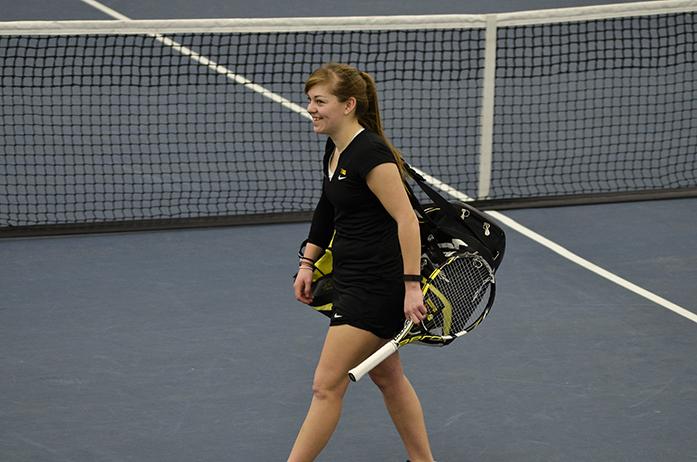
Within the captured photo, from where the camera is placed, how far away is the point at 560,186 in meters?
9.82

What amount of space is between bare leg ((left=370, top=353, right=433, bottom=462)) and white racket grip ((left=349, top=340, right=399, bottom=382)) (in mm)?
341

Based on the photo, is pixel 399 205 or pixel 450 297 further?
pixel 450 297

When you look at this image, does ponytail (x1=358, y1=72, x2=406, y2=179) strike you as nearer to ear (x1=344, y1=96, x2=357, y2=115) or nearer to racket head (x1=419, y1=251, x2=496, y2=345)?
ear (x1=344, y1=96, x2=357, y2=115)

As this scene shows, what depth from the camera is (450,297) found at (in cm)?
493

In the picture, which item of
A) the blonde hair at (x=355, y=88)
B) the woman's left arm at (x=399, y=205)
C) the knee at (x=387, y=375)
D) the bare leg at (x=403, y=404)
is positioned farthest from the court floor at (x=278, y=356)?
the blonde hair at (x=355, y=88)

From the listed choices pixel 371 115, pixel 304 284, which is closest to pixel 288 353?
pixel 304 284

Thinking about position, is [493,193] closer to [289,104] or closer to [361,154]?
[289,104]

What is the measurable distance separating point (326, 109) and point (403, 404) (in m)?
1.33

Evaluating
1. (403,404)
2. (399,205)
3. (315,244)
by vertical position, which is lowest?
(403,404)

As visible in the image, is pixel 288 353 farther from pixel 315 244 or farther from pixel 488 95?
pixel 488 95

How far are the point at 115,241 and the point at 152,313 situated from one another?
1.46 metres

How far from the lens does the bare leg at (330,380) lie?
191 inches

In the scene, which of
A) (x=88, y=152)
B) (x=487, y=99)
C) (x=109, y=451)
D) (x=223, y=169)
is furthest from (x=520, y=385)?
(x=88, y=152)

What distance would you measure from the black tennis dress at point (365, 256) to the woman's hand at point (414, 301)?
0.13m
